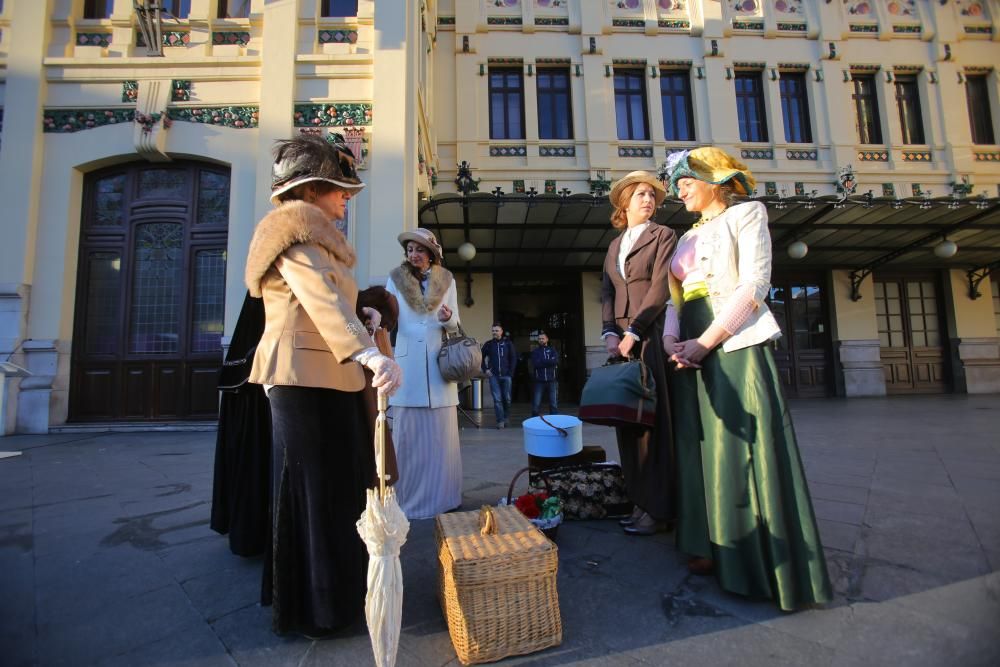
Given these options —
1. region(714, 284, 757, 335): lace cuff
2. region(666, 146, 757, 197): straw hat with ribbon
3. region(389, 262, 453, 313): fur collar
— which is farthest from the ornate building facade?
region(714, 284, 757, 335): lace cuff

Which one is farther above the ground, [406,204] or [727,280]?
[406,204]

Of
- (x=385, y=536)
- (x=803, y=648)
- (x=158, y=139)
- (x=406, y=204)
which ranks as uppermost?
(x=158, y=139)

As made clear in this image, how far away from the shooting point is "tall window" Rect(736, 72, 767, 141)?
12.1 metres

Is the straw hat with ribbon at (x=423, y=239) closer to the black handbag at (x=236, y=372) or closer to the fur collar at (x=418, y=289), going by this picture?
the fur collar at (x=418, y=289)

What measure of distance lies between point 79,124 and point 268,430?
8.53 m

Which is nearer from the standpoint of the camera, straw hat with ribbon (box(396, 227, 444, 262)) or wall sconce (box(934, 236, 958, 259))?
straw hat with ribbon (box(396, 227, 444, 262))

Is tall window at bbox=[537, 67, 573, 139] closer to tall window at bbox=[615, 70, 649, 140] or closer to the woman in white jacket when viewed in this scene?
tall window at bbox=[615, 70, 649, 140]

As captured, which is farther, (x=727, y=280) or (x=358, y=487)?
(x=727, y=280)

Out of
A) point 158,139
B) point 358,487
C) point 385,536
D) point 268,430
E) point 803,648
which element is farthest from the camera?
point 158,139

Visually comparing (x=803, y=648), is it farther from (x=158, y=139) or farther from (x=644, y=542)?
(x=158, y=139)

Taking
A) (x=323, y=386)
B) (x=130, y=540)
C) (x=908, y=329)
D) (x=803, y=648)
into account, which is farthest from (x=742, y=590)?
(x=908, y=329)

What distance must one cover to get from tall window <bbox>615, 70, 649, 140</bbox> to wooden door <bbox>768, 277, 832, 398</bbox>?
5708 mm

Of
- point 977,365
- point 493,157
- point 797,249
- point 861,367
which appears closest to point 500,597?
point 797,249

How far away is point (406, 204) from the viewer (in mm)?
7188
